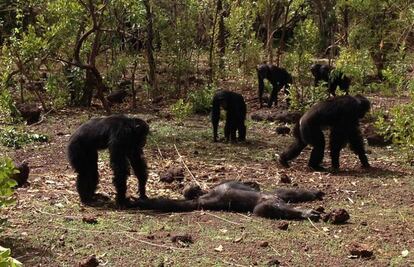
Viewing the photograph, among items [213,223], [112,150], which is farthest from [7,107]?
[213,223]

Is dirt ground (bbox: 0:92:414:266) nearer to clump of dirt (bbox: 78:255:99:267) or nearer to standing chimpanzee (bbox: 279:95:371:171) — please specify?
clump of dirt (bbox: 78:255:99:267)

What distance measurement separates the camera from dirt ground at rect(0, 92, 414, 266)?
5.90 meters

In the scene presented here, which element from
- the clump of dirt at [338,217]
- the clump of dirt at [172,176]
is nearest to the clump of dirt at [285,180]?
the clump of dirt at [172,176]

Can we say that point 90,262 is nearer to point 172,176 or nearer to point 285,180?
point 172,176

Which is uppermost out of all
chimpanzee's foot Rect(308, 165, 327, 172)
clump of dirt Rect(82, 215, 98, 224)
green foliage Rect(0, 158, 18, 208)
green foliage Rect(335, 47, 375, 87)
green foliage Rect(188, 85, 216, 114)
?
green foliage Rect(335, 47, 375, 87)

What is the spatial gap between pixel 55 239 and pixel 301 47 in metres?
10.6

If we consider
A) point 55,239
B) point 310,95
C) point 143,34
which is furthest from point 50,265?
point 143,34

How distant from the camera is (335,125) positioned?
9.88 meters

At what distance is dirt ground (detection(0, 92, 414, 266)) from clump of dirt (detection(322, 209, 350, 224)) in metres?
0.08

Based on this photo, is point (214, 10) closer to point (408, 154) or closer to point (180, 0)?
point (180, 0)

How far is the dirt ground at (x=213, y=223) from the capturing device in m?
5.90

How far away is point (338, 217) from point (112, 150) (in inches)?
105

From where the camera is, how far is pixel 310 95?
587 inches

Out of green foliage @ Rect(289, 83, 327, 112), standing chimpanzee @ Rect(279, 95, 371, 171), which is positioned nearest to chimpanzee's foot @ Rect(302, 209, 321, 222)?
standing chimpanzee @ Rect(279, 95, 371, 171)
